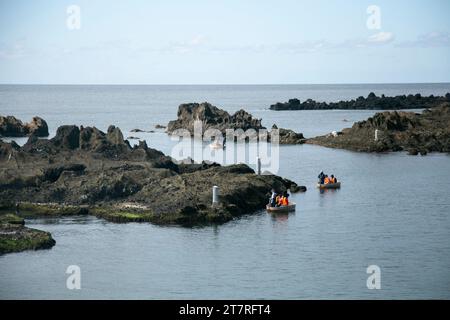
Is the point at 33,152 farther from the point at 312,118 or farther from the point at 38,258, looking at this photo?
the point at 312,118

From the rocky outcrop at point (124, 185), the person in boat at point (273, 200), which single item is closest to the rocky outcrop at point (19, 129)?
the rocky outcrop at point (124, 185)

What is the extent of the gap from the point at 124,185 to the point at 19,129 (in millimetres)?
45234

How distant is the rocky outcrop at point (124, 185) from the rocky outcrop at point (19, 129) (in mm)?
35158

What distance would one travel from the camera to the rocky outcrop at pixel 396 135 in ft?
240

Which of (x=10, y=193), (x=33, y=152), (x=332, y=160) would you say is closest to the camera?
→ (x=10, y=193)

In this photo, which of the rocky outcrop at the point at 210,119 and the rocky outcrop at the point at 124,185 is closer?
the rocky outcrop at the point at 124,185

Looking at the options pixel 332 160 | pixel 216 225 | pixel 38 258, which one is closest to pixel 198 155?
pixel 332 160

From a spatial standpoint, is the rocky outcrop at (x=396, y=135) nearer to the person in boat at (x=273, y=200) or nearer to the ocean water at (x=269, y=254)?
the ocean water at (x=269, y=254)

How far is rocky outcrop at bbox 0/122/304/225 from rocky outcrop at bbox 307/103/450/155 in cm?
2307

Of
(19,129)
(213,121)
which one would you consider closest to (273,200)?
(213,121)

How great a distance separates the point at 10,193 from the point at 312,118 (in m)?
76.4

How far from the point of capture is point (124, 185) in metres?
46.6

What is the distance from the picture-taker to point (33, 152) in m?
53.8

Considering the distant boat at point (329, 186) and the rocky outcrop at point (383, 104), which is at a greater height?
the rocky outcrop at point (383, 104)
